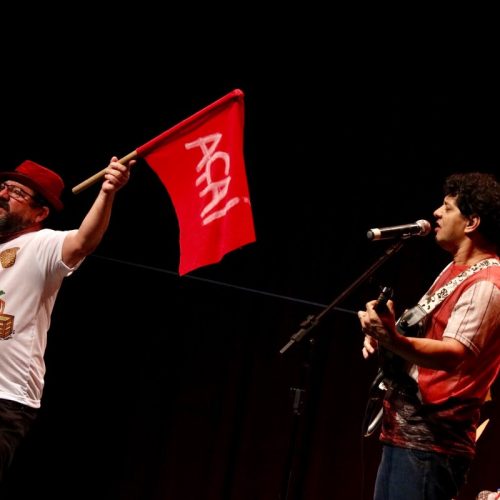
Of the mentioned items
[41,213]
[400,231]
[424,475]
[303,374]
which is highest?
[400,231]

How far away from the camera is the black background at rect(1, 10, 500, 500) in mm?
4359

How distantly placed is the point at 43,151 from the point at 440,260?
7.74 ft

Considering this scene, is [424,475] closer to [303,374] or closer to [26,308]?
[303,374]

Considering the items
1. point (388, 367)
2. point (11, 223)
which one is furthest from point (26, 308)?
point (388, 367)

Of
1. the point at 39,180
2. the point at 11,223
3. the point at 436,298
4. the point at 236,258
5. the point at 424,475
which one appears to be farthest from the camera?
the point at 236,258

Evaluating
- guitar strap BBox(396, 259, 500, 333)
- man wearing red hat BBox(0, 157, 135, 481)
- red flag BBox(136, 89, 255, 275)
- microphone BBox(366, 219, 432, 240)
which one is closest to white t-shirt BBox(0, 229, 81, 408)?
man wearing red hat BBox(0, 157, 135, 481)

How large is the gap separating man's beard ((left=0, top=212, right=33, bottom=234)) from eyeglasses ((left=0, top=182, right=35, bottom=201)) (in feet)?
0.28

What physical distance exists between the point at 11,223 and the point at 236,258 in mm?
1852

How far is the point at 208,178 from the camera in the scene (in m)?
2.68

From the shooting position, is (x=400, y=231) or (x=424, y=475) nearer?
(x=424, y=475)

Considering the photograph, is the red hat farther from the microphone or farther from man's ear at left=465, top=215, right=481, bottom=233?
man's ear at left=465, top=215, right=481, bottom=233

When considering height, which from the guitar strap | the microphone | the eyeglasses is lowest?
the guitar strap

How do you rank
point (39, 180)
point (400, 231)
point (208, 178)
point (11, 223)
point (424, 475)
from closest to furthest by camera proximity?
point (424, 475), point (400, 231), point (208, 178), point (11, 223), point (39, 180)

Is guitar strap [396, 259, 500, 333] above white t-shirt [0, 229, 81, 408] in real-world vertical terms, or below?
above
